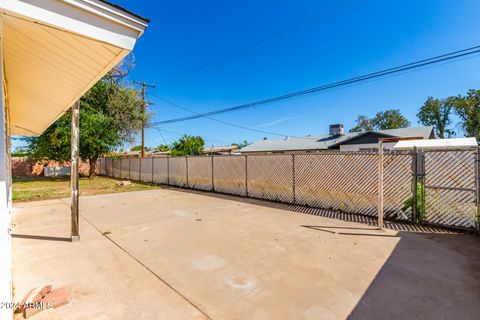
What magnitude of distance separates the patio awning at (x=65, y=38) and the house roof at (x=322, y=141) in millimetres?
19405

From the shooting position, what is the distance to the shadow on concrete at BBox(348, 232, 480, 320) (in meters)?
2.35

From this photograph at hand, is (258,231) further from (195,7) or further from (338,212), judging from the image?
(195,7)

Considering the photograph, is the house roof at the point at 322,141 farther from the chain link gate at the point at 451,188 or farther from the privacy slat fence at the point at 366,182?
the chain link gate at the point at 451,188

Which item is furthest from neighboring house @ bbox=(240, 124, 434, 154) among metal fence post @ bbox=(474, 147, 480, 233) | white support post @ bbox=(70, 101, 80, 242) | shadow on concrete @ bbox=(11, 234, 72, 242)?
shadow on concrete @ bbox=(11, 234, 72, 242)

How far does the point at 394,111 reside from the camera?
41.9 metres

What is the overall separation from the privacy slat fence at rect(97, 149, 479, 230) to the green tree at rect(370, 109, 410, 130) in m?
40.3

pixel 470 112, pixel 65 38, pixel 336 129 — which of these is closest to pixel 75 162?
pixel 65 38

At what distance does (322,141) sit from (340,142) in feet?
9.55

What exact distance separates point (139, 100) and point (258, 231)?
17.2m

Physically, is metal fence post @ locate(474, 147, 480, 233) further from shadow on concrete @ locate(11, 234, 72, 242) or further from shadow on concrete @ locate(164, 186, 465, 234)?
shadow on concrete @ locate(11, 234, 72, 242)

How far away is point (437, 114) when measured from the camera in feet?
114

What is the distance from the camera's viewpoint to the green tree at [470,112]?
95.1ft

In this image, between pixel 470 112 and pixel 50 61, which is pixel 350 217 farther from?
pixel 470 112

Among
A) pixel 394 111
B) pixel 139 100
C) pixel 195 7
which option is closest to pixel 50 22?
pixel 195 7
